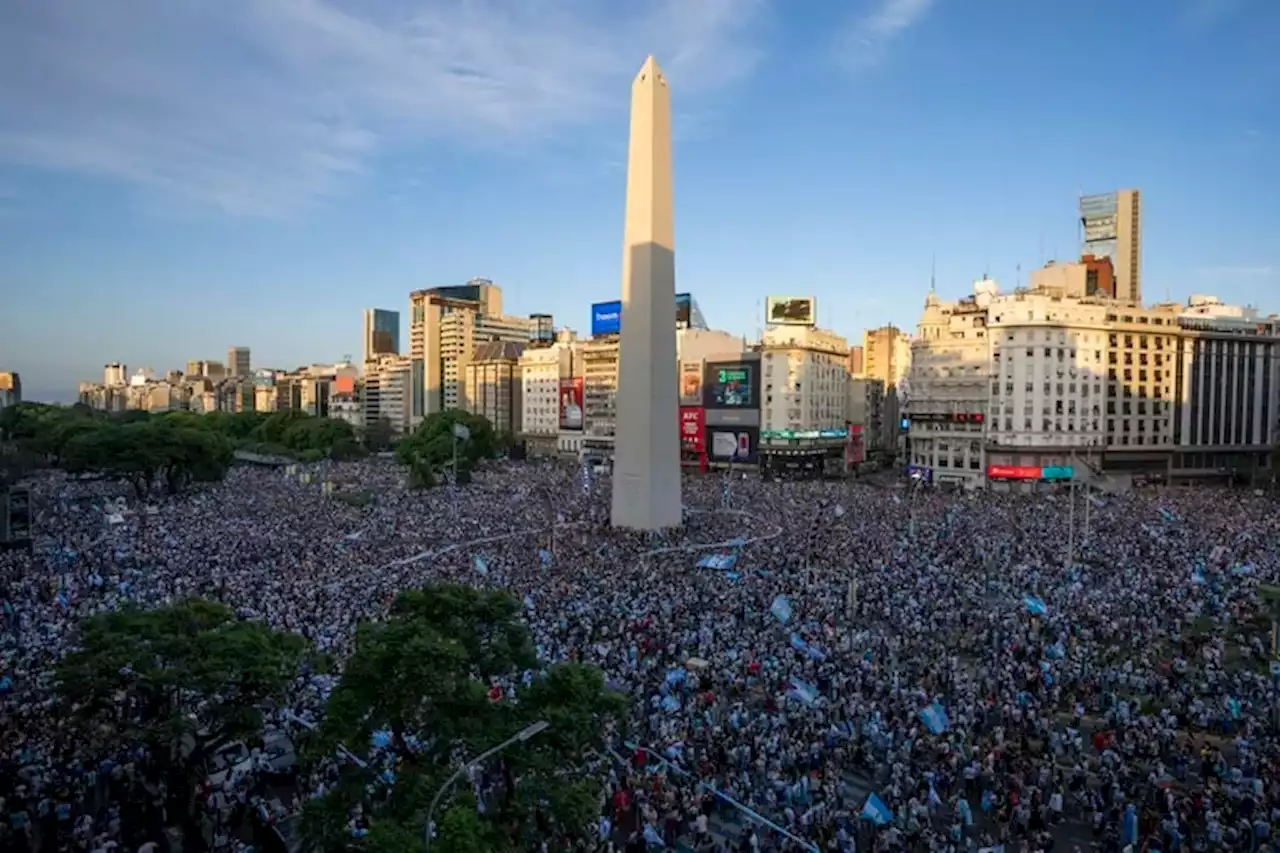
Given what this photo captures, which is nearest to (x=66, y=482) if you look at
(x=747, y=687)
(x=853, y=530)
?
(x=853, y=530)

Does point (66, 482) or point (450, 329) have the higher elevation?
point (450, 329)

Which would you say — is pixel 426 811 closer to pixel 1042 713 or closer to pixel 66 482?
pixel 1042 713

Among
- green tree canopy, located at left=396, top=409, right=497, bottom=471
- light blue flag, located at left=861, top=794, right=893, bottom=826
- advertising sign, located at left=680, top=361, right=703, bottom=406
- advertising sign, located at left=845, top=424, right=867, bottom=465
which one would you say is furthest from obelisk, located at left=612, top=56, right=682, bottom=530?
advertising sign, located at left=845, top=424, right=867, bottom=465

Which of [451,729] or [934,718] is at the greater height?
[451,729]

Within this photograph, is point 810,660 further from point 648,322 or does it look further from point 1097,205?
point 1097,205

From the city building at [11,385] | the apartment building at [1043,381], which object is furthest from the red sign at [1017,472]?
the city building at [11,385]

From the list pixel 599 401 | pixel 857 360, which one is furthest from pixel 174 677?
pixel 857 360
